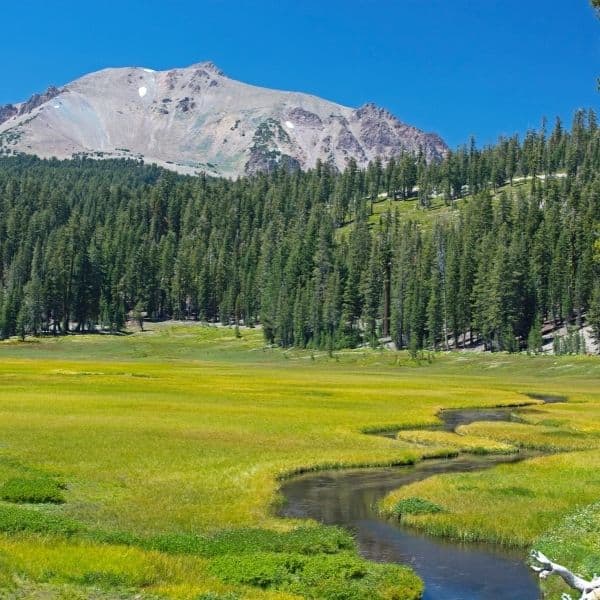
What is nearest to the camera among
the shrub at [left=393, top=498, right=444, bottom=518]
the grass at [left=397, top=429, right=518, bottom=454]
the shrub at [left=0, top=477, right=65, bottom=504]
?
the shrub at [left=0, top=477, right=65, bottom=504]

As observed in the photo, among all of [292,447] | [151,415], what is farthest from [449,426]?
[151,415]

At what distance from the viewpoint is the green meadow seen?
1936cm

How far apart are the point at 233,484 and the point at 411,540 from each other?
934cm

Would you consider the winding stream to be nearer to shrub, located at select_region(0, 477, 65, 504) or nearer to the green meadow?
the green meadow

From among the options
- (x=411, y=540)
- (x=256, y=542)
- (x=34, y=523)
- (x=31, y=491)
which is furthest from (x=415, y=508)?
(x=31, y=491)

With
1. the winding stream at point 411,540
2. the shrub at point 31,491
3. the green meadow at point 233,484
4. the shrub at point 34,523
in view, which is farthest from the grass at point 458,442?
the shrub at point 34,523

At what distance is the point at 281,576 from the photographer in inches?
779

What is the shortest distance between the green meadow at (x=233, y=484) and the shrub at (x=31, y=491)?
0.08 metres

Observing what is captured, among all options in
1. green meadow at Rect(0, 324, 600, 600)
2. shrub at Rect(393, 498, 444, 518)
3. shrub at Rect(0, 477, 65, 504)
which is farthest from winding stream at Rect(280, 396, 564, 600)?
shrub at Rect(0, 477, 65, 504)

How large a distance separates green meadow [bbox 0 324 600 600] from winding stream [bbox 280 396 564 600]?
916 millimetres

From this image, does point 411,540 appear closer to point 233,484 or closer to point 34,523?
point 233,484

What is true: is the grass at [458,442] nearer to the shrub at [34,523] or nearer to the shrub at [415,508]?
the shrub at [415,508]

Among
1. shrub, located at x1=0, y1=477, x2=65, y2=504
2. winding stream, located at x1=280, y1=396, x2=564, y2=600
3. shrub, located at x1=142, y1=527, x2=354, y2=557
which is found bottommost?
winding stream, located at x1=280, y1=396, x2=564, y2=600

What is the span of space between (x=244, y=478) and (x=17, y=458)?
11236 millimetres
